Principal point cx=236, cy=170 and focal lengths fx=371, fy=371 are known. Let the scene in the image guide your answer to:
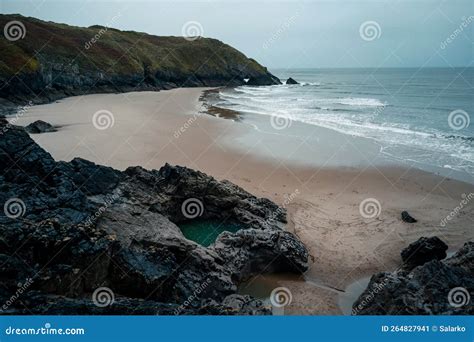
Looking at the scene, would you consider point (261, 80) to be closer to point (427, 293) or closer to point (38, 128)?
point (38, 128)

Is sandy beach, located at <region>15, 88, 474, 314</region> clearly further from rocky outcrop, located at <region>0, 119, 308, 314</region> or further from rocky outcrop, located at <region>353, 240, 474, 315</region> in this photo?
rocky outcrop, located at <region>353, 240, 474, 315</region>

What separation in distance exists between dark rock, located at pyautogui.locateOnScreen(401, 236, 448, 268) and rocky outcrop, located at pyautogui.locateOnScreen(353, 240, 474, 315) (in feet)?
7.43

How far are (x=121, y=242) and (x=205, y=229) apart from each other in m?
3.99

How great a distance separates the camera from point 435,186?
1772 cm

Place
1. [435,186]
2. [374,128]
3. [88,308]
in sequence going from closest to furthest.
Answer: [88,308]
[435,186]
[374,128]

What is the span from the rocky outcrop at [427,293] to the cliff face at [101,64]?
1590 inches

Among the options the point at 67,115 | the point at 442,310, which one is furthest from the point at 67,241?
the point at 67,115

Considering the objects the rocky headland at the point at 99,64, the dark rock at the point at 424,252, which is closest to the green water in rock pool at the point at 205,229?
the dark rock at the point at 424,252

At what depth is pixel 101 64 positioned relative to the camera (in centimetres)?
6606

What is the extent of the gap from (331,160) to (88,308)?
58.7 feet

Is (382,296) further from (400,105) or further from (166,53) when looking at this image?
(166,53)

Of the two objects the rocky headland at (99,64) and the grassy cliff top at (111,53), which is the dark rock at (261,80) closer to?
the rocky headland at (99,64)

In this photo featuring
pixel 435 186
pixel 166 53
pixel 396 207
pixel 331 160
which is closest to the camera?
pixel 396 207

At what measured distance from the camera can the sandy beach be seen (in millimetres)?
11203
